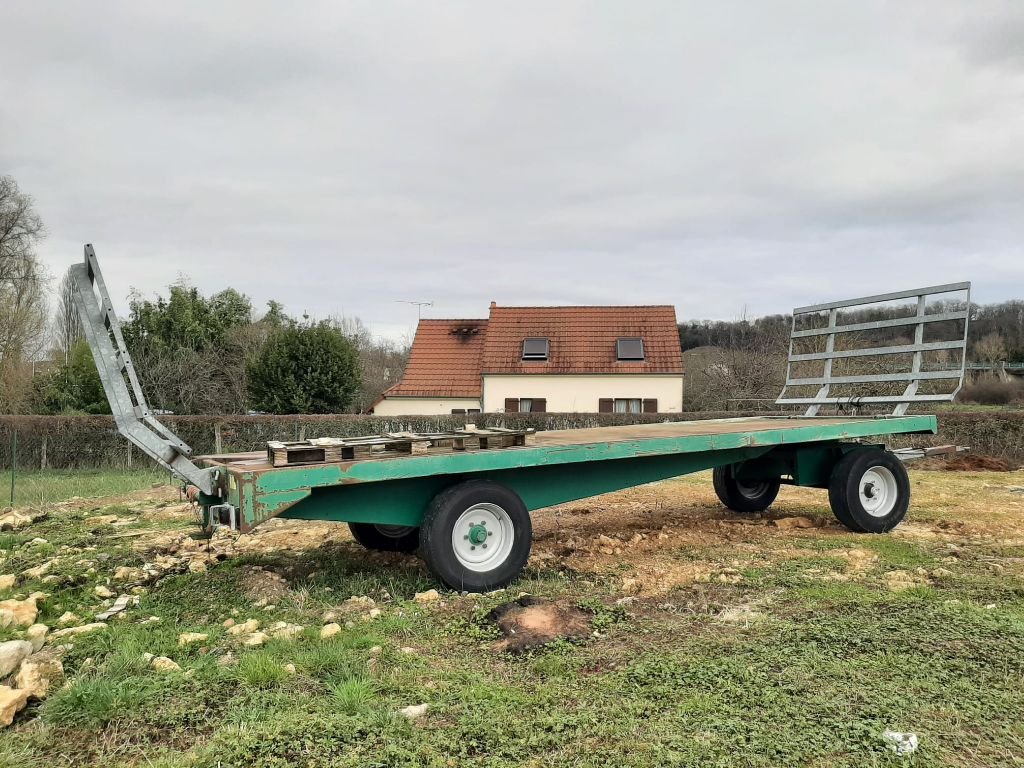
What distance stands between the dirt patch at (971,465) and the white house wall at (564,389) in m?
12.0

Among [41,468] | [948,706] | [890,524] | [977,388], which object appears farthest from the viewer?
[977,388]

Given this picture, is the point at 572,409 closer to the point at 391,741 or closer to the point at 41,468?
the point at 41,468

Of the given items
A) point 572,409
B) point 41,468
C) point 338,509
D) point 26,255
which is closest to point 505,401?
point 572,409

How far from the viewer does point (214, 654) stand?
3828 mm

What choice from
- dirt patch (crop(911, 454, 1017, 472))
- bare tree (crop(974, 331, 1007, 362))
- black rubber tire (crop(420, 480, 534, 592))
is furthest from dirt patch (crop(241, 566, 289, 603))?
bare tree (crop(974, 331, 1007, 362))

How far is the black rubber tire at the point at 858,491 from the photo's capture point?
6922 millimetres

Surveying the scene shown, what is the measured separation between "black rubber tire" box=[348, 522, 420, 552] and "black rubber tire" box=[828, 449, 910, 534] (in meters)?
4.23

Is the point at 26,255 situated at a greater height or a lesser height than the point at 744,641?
greater

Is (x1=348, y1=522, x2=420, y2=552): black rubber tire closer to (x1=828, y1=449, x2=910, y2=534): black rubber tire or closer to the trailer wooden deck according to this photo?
the trailer wooden deck

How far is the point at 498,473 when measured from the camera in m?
5.24

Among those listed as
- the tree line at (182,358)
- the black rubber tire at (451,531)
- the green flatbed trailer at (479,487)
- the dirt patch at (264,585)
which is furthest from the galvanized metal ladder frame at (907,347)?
the tree line at (182,358)

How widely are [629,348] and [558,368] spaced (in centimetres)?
290

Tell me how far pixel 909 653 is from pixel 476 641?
232 centimetres

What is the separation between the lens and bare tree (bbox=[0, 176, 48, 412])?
20.2m
